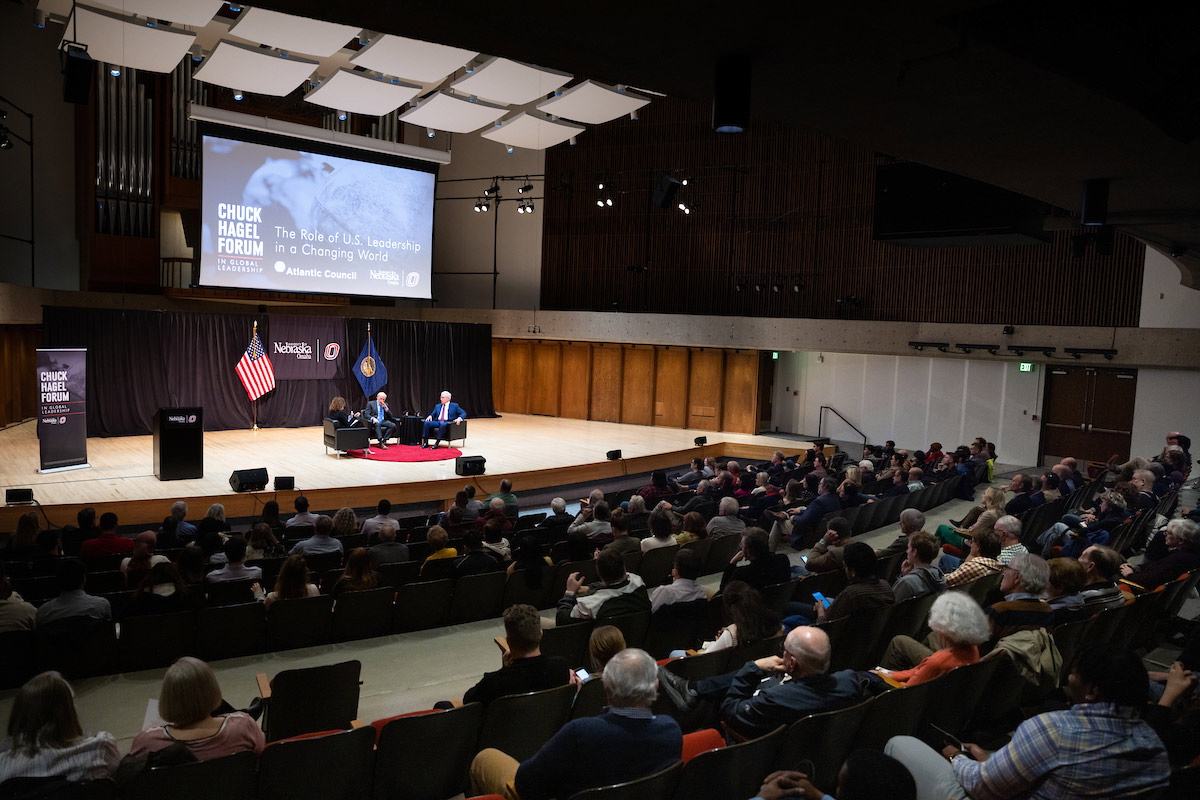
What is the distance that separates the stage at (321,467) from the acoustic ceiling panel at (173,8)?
5.88 metres

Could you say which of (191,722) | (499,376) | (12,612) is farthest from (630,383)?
(191,722)

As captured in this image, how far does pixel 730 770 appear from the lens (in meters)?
2.59

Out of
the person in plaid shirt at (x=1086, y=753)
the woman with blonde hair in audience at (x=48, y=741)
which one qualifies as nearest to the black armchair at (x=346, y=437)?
the woman with blonde hair in audience at (x=48, y=741)

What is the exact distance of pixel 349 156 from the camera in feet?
53.5

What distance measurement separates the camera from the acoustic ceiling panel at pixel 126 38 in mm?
10133

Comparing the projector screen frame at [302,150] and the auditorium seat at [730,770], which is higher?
the projector screen frame at [302,150]

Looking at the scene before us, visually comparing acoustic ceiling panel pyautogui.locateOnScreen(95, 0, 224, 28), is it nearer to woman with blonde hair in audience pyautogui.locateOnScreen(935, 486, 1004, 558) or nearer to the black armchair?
the black armchair

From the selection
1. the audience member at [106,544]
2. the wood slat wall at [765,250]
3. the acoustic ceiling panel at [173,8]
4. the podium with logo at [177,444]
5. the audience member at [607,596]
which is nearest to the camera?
the audience member at [607,596]

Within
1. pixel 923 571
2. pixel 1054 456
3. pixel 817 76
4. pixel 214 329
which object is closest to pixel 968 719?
pixel 923 571

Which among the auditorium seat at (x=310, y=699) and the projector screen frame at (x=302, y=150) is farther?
the projector screen frame at (x=302, y=150)

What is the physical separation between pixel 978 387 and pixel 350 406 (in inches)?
522

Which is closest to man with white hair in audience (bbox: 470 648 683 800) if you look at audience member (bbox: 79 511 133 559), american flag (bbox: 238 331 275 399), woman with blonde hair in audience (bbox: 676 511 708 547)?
woman with blonde hair in audience (bbox: 676 511 708 547)

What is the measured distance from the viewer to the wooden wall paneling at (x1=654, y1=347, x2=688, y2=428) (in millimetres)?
19453

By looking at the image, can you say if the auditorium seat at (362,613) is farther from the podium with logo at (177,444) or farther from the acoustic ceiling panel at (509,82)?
the acoustic ceiling panel at (509,82)
